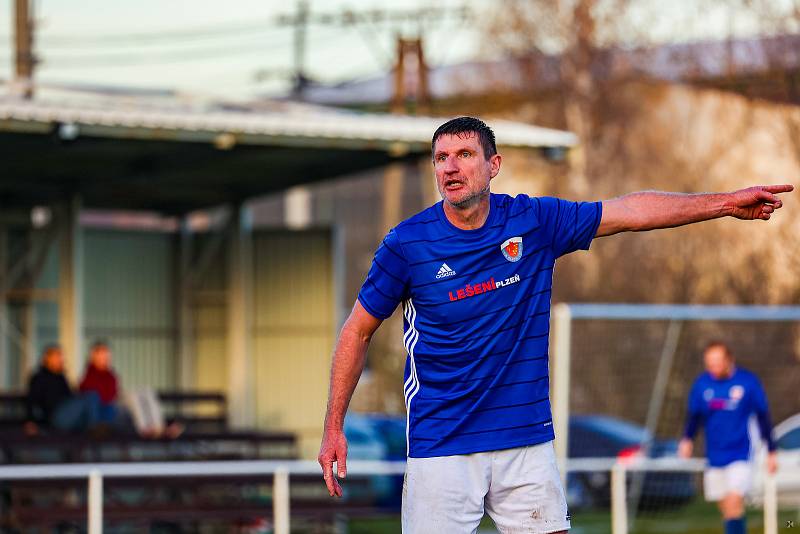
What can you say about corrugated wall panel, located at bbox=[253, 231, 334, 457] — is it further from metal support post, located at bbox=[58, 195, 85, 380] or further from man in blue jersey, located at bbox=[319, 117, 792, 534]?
man in blue jersey, located at bbox=[319, 117, 792, 534]

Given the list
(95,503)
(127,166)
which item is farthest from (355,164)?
(95,503)

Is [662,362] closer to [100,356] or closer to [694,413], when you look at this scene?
[694,413]

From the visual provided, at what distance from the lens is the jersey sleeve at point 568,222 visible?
5566mm

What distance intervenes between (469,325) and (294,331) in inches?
615

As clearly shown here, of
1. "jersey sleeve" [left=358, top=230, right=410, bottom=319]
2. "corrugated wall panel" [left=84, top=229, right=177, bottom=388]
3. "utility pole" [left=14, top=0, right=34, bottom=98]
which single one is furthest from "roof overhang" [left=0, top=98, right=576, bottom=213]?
"jersey sleeve" [left=358, top=230, right=410, bottom=319]

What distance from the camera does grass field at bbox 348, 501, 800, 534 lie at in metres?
17.5

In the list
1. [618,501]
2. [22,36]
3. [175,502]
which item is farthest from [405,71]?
[618,501]

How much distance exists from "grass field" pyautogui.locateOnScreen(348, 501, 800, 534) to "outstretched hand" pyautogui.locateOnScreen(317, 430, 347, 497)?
465 inches

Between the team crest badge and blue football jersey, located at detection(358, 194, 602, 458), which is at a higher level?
the team crest badge

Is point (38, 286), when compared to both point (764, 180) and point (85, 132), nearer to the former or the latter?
point (85, 132)

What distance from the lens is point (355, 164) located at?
60.9 feet

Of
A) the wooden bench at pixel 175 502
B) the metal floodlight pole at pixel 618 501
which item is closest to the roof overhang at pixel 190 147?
the wooden bench at pixel 175 502

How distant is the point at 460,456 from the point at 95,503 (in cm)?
601

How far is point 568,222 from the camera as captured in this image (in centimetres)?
560
